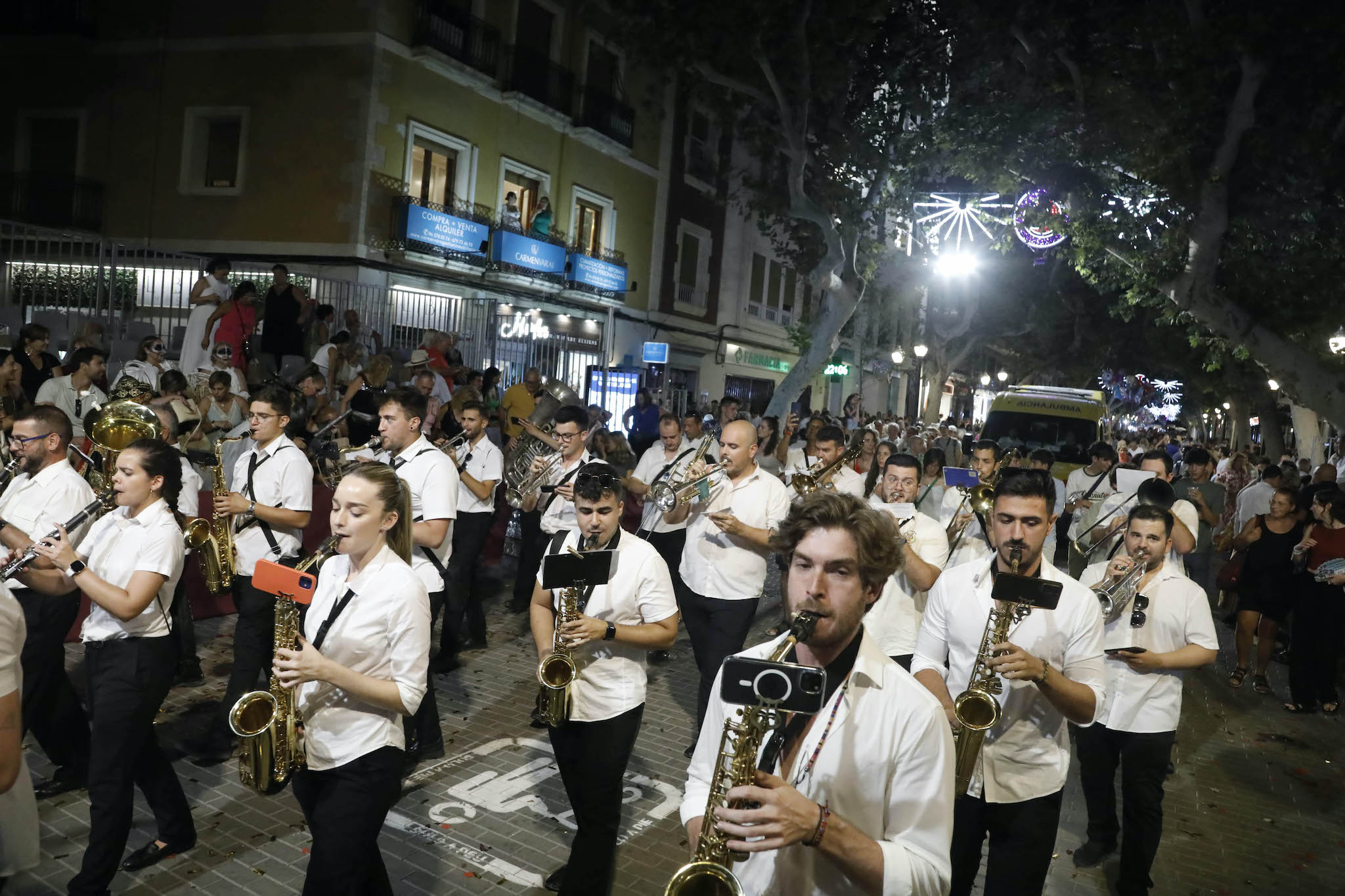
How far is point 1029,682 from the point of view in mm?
3639

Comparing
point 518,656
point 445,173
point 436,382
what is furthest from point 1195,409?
point 518,656

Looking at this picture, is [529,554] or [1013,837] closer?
[1013,837]

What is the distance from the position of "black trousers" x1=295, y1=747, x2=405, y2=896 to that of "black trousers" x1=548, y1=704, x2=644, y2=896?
902mm

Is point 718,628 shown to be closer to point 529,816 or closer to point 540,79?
point 529,816

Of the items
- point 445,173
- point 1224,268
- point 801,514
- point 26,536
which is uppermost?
point 445,173

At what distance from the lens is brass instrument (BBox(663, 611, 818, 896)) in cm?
203

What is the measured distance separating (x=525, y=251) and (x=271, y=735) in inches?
747

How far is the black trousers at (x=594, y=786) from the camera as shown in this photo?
415cm

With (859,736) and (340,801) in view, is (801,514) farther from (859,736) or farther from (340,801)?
(340,801)

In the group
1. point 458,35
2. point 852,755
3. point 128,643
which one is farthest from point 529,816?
point 458,35

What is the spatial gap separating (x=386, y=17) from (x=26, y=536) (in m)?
16.2

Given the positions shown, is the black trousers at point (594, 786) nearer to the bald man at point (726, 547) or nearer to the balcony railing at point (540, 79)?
the bald man at point (726, 547)

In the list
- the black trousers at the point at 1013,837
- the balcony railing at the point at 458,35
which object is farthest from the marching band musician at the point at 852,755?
the balcony railing at the point at 458,35

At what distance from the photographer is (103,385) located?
10289 millimetres
